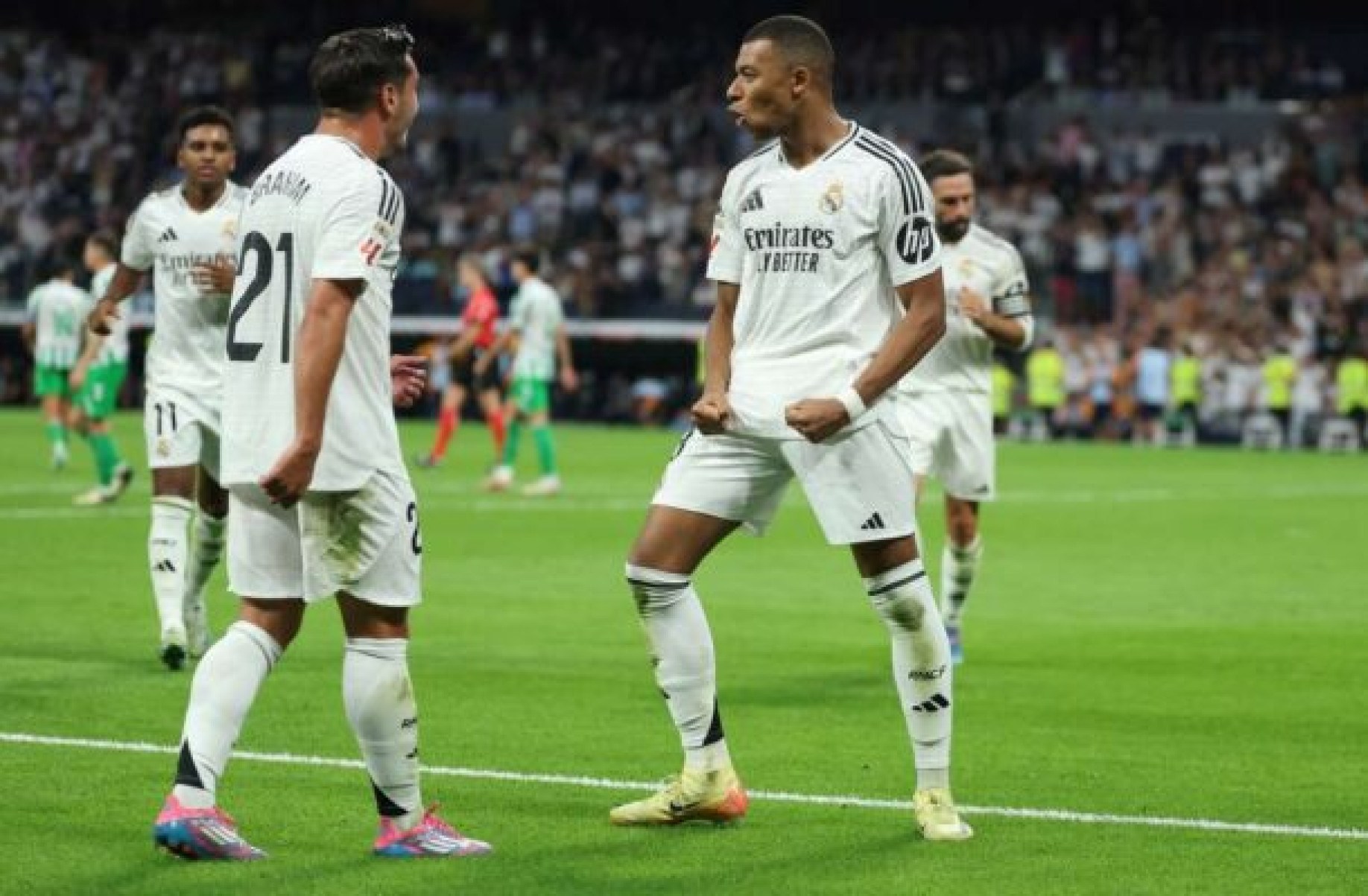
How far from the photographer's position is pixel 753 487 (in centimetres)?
835

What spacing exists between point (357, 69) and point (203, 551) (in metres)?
5.44

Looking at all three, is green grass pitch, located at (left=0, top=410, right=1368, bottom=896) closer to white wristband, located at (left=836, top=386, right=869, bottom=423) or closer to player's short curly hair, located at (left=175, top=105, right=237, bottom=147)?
white wristband, located at (left=836, top=386, right=869, bottom=423)

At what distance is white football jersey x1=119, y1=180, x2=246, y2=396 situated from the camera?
12.4 m

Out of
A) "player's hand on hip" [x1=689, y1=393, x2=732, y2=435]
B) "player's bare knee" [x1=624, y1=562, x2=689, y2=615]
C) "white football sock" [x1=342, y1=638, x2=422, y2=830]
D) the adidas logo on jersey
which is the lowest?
"white football sock" [x1=342, y1=638, x2=422, y2=830]

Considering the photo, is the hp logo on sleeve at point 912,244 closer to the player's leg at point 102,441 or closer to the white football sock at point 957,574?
the white football sock at point 957,574

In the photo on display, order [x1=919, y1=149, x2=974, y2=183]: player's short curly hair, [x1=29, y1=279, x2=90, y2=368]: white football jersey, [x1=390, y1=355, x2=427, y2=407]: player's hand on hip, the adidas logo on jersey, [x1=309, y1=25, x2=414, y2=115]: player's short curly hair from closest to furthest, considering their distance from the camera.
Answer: [x1=309, y1=25, x2=414, y2=115]: player's short curly hair < [x1=390, y1=355, x2=427, y2=407]: player's hand on hip < the adidas logo on jersey < [x1=919, y1=149, x2=974, y2=183]: player's short curly hair < [x1=29, y1=279, x2=90, y2=368]: white football jersey

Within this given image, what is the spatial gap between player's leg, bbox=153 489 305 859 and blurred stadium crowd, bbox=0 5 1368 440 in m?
34.0

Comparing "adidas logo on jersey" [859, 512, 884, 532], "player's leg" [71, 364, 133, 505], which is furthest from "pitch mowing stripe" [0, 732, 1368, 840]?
"player's leg" [71, 364, 133, 505]

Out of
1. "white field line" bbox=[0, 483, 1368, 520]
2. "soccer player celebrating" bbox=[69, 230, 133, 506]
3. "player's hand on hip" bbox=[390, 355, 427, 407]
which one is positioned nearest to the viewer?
"player's hand on hip" bbox=[390, 355, 427, 407]

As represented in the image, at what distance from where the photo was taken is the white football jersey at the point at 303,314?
7359mm

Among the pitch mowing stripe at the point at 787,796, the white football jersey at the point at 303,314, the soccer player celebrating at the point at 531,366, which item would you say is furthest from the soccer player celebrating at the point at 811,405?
the soccer player celebrating at the point at 531,366

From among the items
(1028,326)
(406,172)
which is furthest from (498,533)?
(406,172)

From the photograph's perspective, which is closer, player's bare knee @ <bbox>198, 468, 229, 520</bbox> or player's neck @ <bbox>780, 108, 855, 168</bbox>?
player's neck @ <bbox>780, 108, 855, 168</bbox>

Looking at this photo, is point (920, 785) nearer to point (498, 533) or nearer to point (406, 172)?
point (498, 533)
